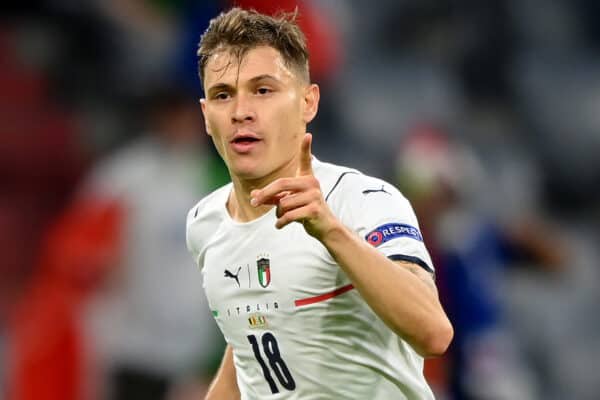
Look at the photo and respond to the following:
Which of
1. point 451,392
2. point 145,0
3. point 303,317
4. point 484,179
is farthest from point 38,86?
point 303,317

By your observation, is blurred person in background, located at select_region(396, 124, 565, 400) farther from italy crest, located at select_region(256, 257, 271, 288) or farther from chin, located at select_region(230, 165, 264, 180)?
chin, located at select_region(230, 165, 264, 180)

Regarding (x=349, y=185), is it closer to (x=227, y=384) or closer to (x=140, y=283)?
(x=227, y=384)

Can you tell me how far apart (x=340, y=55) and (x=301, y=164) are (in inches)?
263

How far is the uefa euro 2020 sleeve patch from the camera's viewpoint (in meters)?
3.50

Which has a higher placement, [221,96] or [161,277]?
[221,96]

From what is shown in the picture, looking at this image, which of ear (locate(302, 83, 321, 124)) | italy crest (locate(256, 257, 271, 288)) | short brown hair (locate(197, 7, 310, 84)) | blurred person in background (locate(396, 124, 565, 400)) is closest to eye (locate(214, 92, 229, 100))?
short brown hair (locate(197, 7, 310, 84))

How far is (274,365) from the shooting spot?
375 centimetres

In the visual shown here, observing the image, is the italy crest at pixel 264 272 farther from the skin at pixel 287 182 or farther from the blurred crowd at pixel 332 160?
the blurred crowd at pixel 332 160

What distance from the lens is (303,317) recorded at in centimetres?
367

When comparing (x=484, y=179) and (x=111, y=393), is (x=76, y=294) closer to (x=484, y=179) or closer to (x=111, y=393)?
(x=111, y=393)

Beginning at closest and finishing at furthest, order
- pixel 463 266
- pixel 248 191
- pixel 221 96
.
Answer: pixel 221 96, pixel 248 191, pixel 463 266

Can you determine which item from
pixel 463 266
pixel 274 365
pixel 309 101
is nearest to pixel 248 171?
pixel 309 101

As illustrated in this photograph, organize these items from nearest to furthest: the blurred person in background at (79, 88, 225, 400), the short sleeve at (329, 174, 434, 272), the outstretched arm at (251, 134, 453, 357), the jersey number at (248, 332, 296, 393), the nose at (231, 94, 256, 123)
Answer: the outstretched arm at (251, 134, 453, 357) < the short sleeve at (329, 174, 434, 272) < the nose at (231, 94, 256, 123) < the jersey number at (248, 332, 296, 393) < the blurred person in background at (79, 88, 225, 400)

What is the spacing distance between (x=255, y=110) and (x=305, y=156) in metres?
0.32
